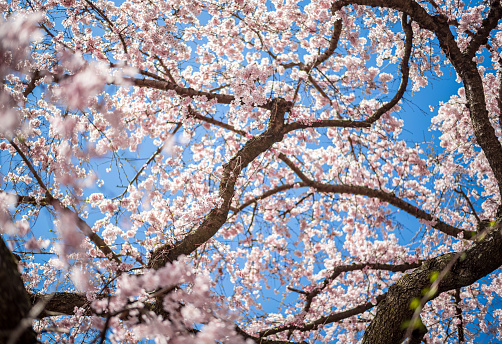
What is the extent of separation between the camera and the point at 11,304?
1.11m

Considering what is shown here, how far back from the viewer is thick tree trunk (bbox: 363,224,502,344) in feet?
8.19

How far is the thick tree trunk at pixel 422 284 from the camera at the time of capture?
98.3 inches

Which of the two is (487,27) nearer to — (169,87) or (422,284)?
(422,284)

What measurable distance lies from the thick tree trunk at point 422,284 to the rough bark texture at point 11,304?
225 cm

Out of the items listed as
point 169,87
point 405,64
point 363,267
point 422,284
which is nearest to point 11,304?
point 422,284

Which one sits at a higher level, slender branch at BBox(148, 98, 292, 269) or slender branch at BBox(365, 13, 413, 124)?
slender branch at BBox(365, 13, 413, 124)

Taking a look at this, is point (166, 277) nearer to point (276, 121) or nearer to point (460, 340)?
point (276, 121)

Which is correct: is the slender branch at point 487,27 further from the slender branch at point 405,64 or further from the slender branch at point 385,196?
the slender branch at point 385,196

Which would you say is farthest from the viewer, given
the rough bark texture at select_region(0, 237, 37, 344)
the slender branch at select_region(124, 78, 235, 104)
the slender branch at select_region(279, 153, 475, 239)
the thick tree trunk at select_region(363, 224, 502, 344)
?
the slender branch at select_region(279, 153, 475, 239)

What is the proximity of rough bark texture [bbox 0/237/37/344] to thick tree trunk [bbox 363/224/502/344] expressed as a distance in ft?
7.39

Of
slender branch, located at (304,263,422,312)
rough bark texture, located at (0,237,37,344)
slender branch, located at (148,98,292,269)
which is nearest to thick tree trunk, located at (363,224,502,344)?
slender branch, located at (148,98,292,269)

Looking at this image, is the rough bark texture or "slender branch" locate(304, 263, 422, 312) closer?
the rough bark texture

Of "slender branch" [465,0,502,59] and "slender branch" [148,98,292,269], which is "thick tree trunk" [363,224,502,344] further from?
"slender branch" [465,0,502,59]

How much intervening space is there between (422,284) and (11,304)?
101 inches
